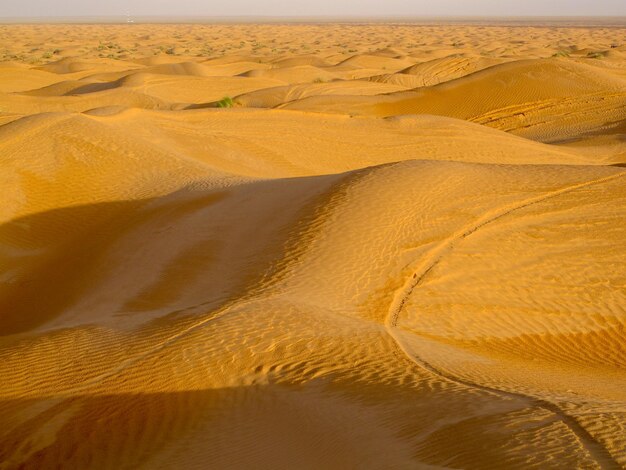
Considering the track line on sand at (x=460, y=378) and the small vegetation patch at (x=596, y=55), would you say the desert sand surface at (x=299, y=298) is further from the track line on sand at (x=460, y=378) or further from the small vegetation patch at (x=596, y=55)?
the small vegetation patch at (x=596, y=55)

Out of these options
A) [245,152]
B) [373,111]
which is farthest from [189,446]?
[373,111]

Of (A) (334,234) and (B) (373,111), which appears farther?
(B) (373,111)

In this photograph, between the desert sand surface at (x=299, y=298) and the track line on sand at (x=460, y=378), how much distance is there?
25 millimetres

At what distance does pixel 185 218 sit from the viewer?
11109 mm

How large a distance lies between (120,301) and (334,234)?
8.61ft

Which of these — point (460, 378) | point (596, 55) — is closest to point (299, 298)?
point (460, 378)

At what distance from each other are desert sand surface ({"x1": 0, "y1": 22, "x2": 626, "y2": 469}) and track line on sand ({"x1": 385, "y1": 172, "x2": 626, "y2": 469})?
0.03 m

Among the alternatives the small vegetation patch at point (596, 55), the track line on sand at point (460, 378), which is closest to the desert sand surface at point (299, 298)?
the track line on sand at point (460, 378)

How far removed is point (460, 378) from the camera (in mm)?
5902

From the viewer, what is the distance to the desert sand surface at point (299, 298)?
515 cm

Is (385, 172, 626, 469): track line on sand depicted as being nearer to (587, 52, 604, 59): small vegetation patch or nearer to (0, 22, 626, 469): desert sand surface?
(0, 22, 626, 469): desert sand surface

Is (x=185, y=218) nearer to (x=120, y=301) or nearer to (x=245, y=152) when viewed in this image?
(x=120, y=301)

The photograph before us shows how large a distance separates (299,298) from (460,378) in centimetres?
220

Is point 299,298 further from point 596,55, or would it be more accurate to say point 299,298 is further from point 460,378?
point 596,55
